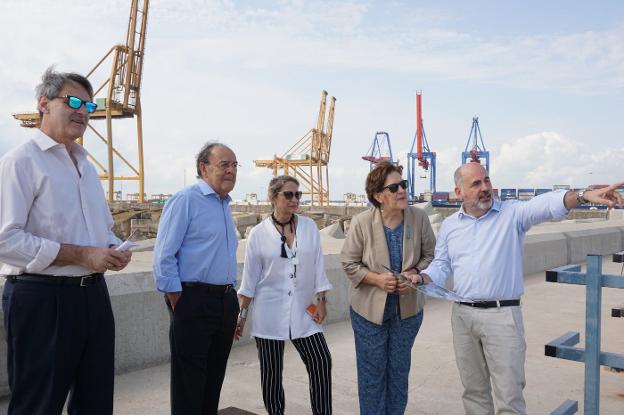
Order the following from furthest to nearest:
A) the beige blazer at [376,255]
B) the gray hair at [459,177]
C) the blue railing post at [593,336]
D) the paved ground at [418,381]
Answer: the paved ground at [418,381], the beige blazer at [376,255], the gray hair at [459,177], the blue railing post at [593,336]

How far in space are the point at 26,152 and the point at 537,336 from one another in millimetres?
5381

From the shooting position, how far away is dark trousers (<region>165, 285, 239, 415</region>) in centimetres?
312

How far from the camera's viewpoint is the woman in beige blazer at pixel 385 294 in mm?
3311

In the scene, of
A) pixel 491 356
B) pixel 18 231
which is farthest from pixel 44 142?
pixel 491 356

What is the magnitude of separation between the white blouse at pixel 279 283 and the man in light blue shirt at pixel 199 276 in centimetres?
27

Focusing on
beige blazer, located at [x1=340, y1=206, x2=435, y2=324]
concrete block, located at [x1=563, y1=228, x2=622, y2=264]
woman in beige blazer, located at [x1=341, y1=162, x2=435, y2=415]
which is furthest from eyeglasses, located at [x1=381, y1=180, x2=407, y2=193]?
concrete block, located at [x1=563, y1=228, x2=622, y2=264]

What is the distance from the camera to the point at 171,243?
3115mm

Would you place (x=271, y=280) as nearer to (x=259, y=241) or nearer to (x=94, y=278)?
(x=259, y=241)

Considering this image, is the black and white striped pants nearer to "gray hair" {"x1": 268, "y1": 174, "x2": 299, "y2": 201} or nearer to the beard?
"gray hair" {"x1": 268, "y1": 174, "x2": 299, "y2": 201}

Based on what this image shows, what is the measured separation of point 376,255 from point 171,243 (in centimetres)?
112

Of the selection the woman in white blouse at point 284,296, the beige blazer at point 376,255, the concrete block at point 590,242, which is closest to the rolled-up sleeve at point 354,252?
the beige blazer at point 376,255

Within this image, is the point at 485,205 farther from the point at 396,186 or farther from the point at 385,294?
the point at 385,294

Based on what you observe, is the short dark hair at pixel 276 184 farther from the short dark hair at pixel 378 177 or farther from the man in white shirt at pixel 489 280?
the man in white shirt at pixel 489 280

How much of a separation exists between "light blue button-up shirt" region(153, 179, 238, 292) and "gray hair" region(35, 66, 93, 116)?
2.79ft
